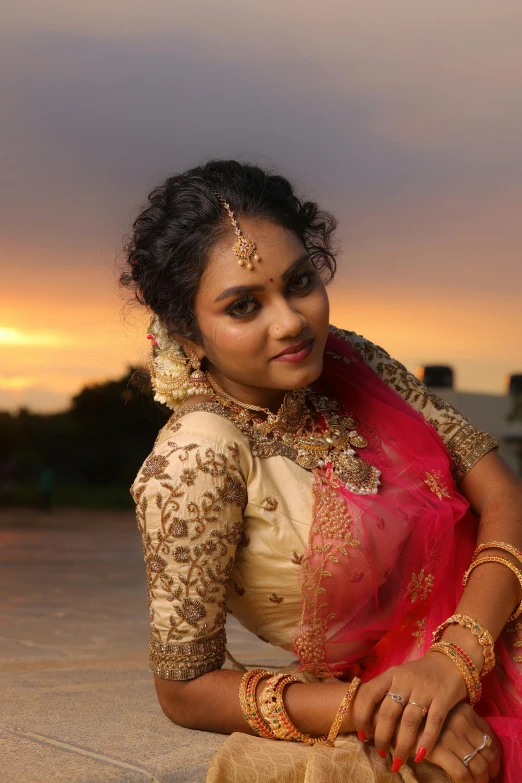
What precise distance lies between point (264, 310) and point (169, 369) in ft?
1.33

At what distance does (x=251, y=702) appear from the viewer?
6.86 feet

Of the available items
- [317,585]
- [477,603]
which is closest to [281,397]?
[317,585]

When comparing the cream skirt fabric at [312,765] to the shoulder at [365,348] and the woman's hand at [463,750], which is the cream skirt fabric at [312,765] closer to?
the woman's hand at [463,750]

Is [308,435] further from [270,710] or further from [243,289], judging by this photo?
[270,710]

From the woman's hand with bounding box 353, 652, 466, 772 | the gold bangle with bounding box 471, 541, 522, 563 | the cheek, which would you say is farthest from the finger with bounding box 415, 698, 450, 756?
the cheek

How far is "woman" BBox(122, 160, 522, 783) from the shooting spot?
2029mm

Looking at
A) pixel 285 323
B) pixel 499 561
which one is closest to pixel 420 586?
pixel 499 561

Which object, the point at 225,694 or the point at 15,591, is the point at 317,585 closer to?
the point at 225,694

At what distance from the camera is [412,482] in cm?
241

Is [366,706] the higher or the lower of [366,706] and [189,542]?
the lower

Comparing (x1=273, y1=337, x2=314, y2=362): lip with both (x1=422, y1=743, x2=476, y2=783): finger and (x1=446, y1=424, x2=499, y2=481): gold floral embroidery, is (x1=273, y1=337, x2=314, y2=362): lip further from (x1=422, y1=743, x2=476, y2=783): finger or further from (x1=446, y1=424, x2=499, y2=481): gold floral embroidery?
(x1=422, y1=743, x2=476, y2=783): finger

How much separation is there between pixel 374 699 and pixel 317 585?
34 cm

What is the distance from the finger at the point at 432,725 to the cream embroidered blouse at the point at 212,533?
0.45m

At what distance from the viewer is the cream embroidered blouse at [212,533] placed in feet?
7.00
